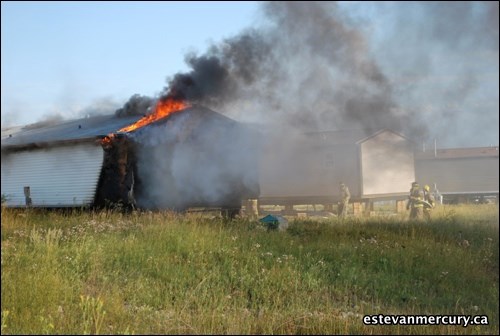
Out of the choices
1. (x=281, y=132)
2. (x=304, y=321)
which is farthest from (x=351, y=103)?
(x=304, y=321)

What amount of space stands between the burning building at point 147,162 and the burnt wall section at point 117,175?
1.1 inches

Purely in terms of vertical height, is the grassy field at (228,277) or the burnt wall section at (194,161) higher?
the burnt wall section at (194,161)

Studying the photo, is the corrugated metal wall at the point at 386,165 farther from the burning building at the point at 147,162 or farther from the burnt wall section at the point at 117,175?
the burnt wall section at the point at 117,175

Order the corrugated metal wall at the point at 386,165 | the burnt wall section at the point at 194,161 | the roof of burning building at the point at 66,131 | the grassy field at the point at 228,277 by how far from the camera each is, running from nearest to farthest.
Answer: the grassy field at the point at 228,277
the roof of burning building at the point at 66,131
the burnt wall section at the point at 194,161
the corrugated metal wall at the point at 386,165

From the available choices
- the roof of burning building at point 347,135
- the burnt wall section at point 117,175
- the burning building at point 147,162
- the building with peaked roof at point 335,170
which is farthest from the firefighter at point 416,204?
the burnt wall section at point 117,175

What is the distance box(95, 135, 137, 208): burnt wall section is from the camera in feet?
42.9

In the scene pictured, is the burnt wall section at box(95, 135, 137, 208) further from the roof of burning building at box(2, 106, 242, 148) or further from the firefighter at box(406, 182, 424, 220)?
the firefighter at box(406, 182, 424, 220)

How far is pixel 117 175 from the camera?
13.6m

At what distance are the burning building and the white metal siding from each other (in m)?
0.02

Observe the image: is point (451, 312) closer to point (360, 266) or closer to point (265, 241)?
point (360, 266)

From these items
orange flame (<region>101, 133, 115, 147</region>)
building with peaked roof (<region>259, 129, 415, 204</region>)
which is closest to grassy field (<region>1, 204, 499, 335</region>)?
orange flame (<region>101, 133, 115, 147</region>)

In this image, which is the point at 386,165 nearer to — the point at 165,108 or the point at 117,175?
the point at 165,108

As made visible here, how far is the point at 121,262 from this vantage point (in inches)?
302

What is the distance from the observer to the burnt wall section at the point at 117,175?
1307cm
